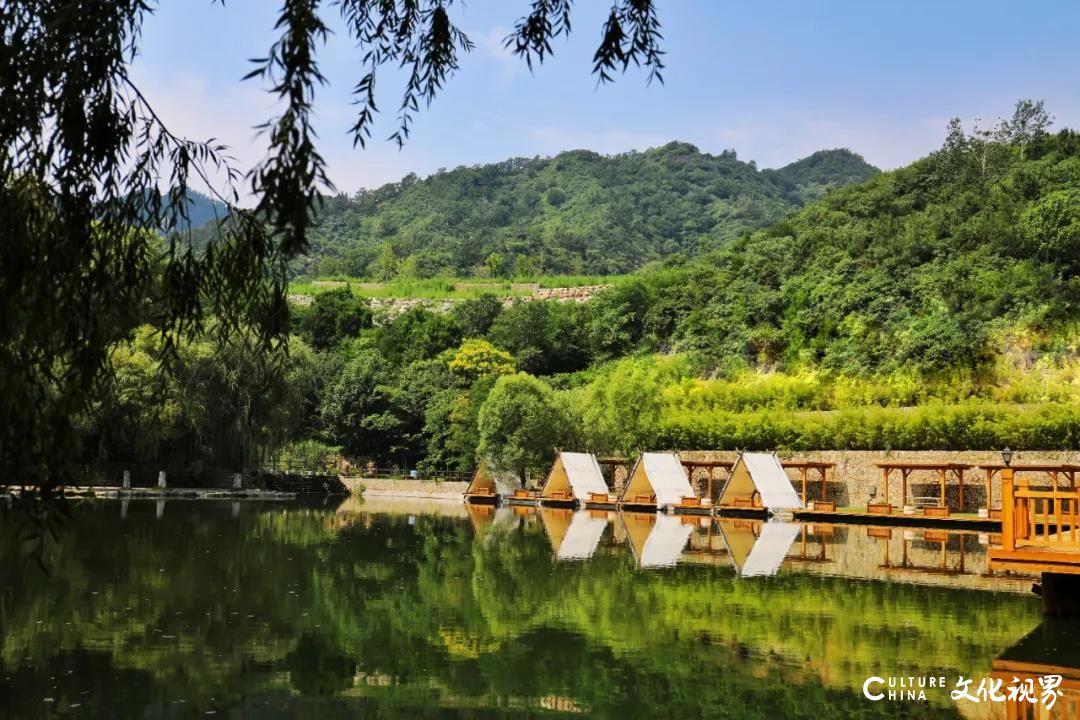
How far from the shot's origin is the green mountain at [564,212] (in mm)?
93500

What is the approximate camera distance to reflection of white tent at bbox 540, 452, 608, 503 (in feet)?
113

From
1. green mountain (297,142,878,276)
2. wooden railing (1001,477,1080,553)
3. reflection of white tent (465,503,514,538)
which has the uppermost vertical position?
green mountain (297,142,878,276)

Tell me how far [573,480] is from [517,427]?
15.0 feet

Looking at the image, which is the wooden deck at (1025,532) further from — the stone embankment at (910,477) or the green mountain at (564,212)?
the green mountain at (564,212)

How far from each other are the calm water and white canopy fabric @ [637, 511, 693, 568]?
6.2 inches

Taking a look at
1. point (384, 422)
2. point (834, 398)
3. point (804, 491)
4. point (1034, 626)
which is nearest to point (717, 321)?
point (834, 398)

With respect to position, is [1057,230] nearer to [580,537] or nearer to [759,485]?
[759,485]

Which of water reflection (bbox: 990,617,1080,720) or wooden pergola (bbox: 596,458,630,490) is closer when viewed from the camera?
water reflection (bbox: 990,617,1080,720)

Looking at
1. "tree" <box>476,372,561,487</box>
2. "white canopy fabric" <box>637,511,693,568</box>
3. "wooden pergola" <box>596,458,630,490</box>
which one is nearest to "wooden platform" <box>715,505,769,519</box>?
"white canopy fabric" <box>637,511,693,568</box>

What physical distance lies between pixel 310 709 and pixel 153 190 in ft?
12.6

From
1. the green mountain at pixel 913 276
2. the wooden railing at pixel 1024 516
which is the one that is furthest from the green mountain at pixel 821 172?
the wooden railing at pixel 1024 516

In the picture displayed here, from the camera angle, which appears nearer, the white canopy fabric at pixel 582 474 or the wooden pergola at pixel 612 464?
the white canopy fabric at pixel 582 474

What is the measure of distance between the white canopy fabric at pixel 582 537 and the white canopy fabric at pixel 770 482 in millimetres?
4371

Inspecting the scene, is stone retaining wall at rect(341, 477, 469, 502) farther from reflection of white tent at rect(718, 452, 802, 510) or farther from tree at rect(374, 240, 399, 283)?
tree at rect(374, 240, 399, 283)
